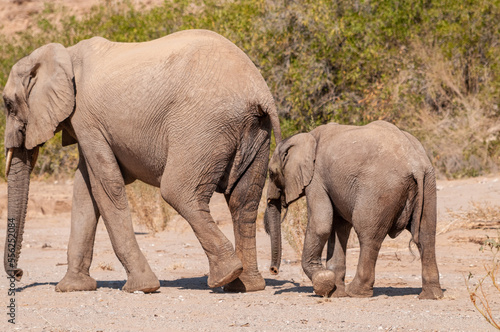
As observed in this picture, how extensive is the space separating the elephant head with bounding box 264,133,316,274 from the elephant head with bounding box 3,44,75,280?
2095 mm

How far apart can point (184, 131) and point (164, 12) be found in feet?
55.9

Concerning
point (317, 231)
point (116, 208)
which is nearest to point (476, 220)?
point (317, 231)

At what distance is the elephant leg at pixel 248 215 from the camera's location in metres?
7.53

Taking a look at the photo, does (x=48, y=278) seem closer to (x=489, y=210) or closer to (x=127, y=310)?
(x=127, y=310)

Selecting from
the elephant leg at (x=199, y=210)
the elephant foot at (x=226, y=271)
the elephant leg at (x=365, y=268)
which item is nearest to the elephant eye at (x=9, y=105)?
the elephant leg at (x=199, y=210)

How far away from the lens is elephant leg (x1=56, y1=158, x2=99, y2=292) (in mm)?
7891

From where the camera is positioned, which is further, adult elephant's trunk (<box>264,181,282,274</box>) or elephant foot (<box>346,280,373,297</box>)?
adult elephant's trunk (<box>264,181,282,274</box>)

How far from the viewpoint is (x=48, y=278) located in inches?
352

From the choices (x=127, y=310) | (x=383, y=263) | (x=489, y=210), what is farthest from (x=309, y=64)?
(x=127, y=310)

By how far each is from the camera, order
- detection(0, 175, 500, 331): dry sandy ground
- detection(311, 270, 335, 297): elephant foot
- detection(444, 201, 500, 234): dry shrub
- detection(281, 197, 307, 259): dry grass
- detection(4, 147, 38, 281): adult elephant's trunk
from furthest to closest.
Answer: detection(444, 201, 500, 234): dry shrub < detection(281, 197, 307, 259): dry grass < detection(4, 147, 38, 281): adult elephant's trunk < detection(311, 270, 335, 297): elephant foot < detection(0, 175, 500, 331): dry sandy ground

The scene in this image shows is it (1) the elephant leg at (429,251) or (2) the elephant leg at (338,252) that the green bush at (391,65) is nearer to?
(2) the elephant leg at (338,252)

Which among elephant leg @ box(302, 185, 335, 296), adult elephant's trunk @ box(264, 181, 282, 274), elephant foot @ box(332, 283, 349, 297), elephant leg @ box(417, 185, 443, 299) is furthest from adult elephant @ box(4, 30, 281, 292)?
elephant leg @ box(417, 185, 443, 299)

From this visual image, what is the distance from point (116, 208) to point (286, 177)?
1.69 m

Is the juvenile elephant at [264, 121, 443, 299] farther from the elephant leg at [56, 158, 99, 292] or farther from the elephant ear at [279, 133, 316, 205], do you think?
the elephant leg at [56, 158, 99, 292]
